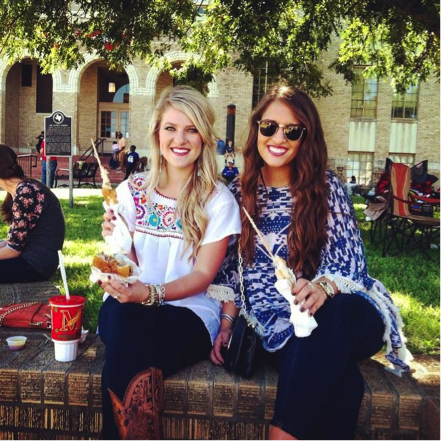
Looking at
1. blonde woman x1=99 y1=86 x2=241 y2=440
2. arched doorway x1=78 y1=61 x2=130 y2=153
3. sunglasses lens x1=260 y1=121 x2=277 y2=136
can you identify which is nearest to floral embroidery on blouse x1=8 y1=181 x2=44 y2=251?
blonde woman x1=99 y1=86 x2=241 y2=440

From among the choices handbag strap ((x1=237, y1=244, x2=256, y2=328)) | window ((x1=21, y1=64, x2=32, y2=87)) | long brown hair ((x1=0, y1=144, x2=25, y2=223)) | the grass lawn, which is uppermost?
window ((x1=21, y1=64, x2=32, y2=87))

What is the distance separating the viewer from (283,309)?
254 cm

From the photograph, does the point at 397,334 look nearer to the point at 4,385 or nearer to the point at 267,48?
the point at 4,385

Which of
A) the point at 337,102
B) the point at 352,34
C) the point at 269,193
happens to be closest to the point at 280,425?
the point at 269,193

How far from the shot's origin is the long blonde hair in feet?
8.41

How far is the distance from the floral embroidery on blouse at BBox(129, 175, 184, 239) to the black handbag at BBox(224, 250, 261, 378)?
1.78ft

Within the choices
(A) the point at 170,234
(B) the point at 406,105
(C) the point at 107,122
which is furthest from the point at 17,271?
(C) the point at 107,122

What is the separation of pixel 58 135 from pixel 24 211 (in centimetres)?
905

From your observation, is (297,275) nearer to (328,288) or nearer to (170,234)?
(328,288)

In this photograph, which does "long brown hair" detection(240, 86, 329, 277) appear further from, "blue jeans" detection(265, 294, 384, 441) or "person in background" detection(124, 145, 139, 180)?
"person in background" detection(124, 145, 139, 180)

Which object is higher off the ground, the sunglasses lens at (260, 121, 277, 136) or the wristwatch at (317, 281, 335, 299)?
the sunglasses lens at (260, 121, 277, 136)

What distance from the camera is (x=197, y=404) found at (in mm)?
2342

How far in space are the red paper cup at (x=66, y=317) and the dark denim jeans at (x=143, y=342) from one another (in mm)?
115

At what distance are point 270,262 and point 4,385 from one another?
4.38ft
